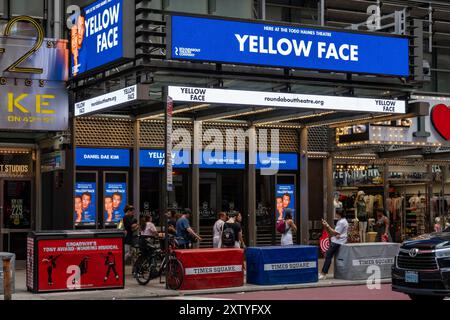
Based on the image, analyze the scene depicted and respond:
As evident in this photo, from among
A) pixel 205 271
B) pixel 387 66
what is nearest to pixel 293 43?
pixel 387 66

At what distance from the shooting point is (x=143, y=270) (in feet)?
66.2

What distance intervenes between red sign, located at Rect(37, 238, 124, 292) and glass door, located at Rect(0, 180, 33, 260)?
20.5 feet

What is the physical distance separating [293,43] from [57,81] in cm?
649

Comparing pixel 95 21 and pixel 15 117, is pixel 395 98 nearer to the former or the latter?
pixel 95 21

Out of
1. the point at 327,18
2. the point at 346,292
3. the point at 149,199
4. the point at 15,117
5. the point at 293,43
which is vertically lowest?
the point at 346,292

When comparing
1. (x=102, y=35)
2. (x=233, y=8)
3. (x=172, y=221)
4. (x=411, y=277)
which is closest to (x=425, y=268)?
(x=411, y=277)

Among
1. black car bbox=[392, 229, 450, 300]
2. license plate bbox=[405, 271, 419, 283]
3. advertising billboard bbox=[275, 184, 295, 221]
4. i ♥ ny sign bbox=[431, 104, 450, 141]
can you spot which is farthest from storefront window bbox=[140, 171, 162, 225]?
license plate bbox=[405, 271, 419, 283]

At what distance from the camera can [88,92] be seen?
2333 centimetres

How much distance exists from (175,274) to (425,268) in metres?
5.99

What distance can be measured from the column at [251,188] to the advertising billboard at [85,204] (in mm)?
4948

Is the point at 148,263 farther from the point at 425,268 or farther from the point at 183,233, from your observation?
the point at 425,268

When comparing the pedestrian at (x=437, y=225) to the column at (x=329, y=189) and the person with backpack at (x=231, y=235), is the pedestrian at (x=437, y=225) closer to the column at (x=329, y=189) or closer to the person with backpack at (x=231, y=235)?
the column at (x=329, y=189)

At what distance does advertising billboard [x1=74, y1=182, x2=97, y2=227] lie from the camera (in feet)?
81.0

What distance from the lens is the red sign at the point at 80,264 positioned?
18.3 metres
